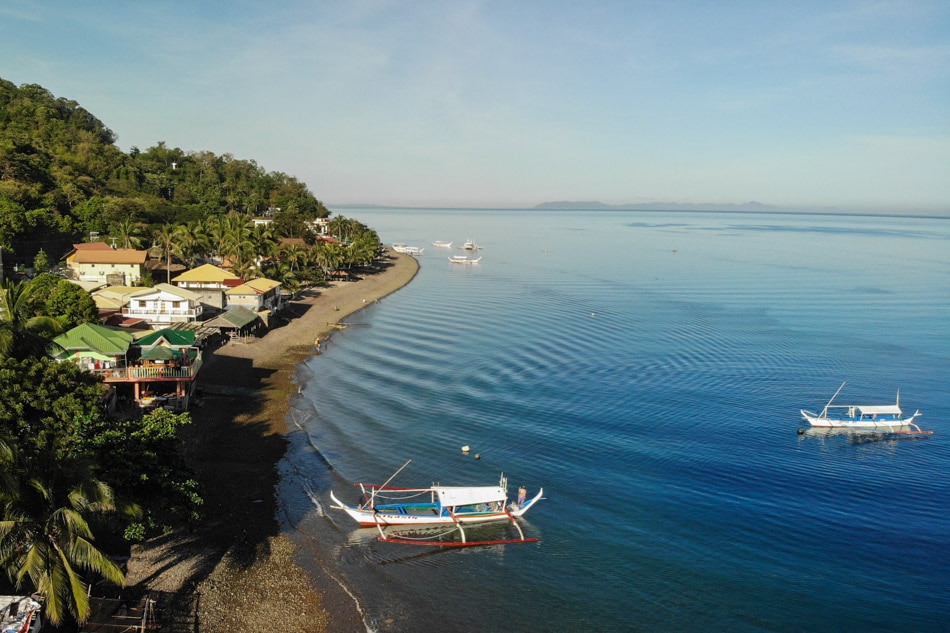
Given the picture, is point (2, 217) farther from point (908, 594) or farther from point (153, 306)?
point (908, 594)

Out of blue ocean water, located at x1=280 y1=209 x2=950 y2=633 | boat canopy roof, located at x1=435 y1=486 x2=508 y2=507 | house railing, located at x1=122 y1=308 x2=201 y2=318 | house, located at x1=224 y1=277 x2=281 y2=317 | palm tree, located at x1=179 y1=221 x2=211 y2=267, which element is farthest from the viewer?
palm tree, located at x1=179 y1=221 x2=211 y2=267

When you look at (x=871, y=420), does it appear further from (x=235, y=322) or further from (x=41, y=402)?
(x=235, y=322)

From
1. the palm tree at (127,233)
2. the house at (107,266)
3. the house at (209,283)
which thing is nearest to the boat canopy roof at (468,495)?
the house at (209,283)

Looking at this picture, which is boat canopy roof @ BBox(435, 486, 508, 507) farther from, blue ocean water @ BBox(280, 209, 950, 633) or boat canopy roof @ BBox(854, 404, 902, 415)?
boat canopy roof @ BBox(854, 404, 902, 415)

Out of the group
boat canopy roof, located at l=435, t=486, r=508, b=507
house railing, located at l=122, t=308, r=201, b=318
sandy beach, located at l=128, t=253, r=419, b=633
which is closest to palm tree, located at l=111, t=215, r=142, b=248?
house railing, located at l=122, t=308, r=201, b=318

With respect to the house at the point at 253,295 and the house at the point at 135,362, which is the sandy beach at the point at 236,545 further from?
the house at the point at 253,295

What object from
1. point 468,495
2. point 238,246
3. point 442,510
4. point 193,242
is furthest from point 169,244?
point 468,495
